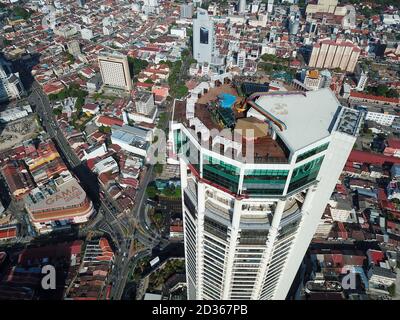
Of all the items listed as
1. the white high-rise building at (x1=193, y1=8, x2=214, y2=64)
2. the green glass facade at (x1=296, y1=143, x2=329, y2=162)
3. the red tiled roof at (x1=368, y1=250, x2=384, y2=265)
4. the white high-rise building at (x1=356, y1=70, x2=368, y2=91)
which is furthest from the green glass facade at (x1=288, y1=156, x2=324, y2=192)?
the white high-rise building at (x1=193, y1=8, x2=214, y2=64)

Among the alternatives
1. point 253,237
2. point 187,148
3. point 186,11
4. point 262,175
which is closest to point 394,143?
point 253,237

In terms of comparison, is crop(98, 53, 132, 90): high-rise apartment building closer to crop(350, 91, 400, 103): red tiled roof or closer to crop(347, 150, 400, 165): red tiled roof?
crop(347, 150, 400, 165): red tiled roof

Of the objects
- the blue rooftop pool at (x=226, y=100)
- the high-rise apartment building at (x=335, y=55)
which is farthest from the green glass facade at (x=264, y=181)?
the high-rise apartment building at (x=335, y=55)

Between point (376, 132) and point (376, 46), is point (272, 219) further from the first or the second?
point (376, 46)

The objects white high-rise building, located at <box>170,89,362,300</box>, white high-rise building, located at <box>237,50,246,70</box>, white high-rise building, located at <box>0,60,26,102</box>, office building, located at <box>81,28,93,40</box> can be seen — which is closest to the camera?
white high-rise building, located at <box>170,89,362,300</box>

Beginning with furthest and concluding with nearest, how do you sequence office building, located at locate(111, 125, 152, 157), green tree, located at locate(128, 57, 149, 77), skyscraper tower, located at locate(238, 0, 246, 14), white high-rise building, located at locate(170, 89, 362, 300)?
skyscraper tower, located at locate(238, 0, 246, 14) → green tree, located at locate(128, 57, 149, 77) → office building, located at locate(111, 125, 152, 157) → white high-rise building, located at locate(170, 89, 362, 300)

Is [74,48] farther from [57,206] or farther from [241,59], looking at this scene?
[57,206]
